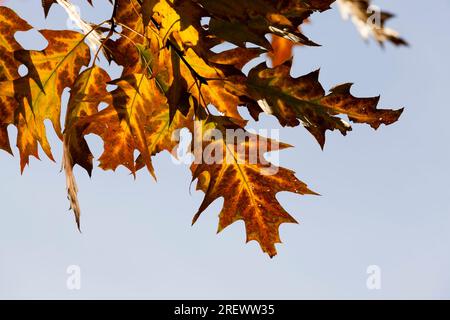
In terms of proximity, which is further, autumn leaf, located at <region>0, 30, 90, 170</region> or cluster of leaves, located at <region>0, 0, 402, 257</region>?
autumn leaf, located at <region>0, 30, 90, 170</region>

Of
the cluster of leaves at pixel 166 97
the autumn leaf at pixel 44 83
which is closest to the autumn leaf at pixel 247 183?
the cluster of leaves at pixel 166 97

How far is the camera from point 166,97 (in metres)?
1.17

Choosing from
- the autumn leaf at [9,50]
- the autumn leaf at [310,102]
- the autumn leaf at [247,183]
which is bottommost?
the autumn leaf at [247,183]

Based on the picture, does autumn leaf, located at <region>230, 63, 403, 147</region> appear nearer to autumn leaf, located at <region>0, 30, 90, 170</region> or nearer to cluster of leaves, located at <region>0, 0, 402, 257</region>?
cluster of leaves, located at <region>0, 0, 402, 257</region>

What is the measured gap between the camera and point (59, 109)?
1.25 meters

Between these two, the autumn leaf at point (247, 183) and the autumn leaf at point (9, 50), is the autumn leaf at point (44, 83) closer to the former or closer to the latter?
the autumn leaf at point (9, 50)

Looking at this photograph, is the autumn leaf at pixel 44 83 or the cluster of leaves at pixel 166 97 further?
the autumn leaf at pixel 44 83

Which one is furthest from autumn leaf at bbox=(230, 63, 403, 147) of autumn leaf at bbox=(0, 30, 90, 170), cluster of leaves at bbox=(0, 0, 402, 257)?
autumn leaf at bbox=(0, 30, 90, 170)

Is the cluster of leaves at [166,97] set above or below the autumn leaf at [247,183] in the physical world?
above

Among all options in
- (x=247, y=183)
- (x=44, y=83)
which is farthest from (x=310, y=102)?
(x=44, y=83)

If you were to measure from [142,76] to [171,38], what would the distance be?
0.12m

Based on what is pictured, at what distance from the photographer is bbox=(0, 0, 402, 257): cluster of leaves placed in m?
1.08

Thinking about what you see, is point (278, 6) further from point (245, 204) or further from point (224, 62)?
point (245, 204)

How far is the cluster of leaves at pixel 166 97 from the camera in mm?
1075
